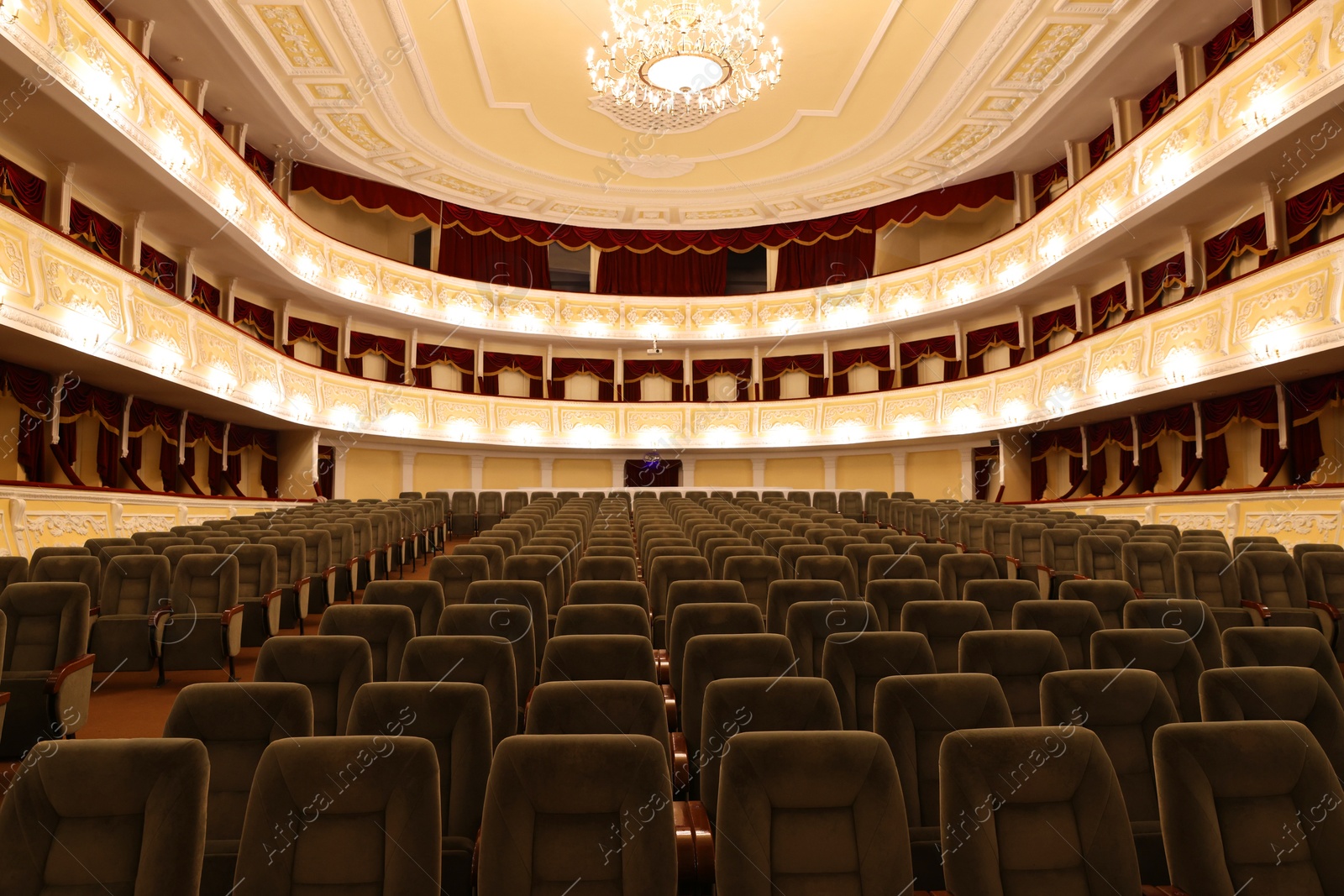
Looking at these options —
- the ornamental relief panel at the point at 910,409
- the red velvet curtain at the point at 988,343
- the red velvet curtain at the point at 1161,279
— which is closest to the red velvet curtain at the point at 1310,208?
the red velvet curtain at the point at 1161,279

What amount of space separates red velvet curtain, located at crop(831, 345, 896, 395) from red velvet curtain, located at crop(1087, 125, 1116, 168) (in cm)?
506

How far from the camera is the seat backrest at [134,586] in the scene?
13.8ft

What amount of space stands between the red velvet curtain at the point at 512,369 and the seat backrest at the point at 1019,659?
14.2 meters

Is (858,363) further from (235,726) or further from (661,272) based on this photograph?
(235,726)

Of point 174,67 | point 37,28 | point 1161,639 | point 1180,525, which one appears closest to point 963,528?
point 1180,525

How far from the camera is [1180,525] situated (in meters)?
8.68

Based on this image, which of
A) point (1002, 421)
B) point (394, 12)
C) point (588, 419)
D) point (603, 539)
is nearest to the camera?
point (603, 539)

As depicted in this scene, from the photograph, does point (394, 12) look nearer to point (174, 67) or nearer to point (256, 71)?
point (256, 71)

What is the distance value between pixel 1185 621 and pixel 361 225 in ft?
51.7

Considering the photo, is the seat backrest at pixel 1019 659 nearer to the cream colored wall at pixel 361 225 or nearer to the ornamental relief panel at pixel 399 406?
the ornamental relief panel at pixel 399 406

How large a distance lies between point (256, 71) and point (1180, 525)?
40.5ft

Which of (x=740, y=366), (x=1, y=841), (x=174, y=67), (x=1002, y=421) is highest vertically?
(x=174, y=67)

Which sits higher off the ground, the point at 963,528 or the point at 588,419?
the point at 588,419

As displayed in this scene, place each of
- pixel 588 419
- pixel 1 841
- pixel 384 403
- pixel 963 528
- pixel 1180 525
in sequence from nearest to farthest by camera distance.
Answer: pixel 1 841 < pixel 963 528 < pixel 1180 525 < pixel 384 403 < pixel 588 419
